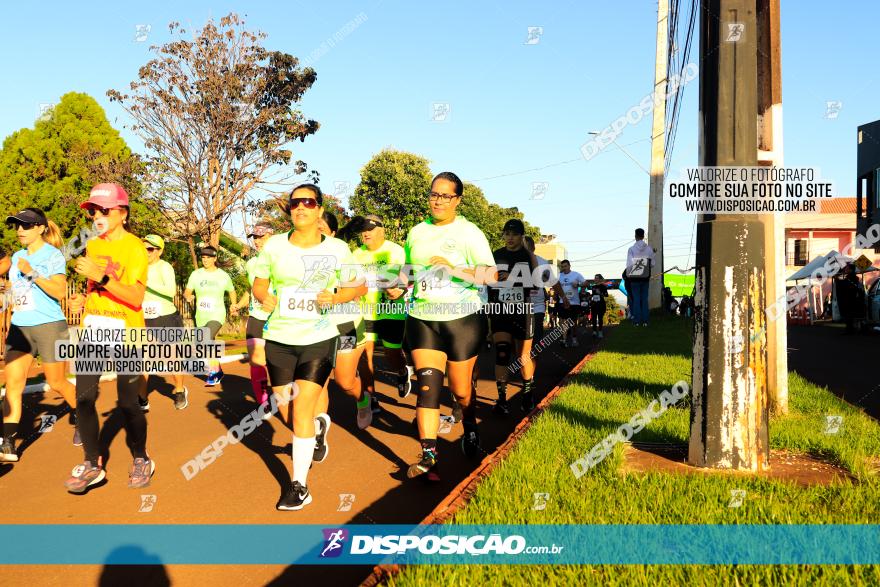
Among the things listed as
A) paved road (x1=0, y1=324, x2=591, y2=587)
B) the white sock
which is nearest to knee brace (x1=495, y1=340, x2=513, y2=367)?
paved road (x1=0, y1=324, x2=591, y2=587)

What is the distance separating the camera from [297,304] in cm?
511

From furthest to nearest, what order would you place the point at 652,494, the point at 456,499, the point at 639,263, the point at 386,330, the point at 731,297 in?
the point at 639,263 → the point at 386,330 → the point at 731,297 → the point at 456,499 → the point at 652,494

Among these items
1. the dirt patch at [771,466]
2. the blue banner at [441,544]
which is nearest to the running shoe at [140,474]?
the blue banner at [441,544]

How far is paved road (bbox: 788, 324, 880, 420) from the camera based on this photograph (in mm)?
8530

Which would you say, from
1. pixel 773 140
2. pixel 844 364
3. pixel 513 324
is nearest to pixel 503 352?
pixel 513 324

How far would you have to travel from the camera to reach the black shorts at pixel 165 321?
866 centimetres

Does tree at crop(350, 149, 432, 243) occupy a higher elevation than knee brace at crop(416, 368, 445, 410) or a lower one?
higher

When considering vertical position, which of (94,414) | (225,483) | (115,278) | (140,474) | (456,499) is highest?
(115,278)

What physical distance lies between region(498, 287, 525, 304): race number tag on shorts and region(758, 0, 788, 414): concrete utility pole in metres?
2.72

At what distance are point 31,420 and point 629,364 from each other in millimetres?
7881

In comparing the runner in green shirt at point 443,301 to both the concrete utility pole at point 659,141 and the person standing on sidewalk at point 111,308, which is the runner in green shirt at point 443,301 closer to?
the person standing on sidewalk at point 111,308

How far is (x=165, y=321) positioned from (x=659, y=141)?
69.3 ft

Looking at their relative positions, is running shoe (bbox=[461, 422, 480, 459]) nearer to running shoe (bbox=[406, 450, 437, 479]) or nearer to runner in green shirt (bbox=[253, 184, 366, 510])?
running shoe (bbox=[406, 450, 437, 479])

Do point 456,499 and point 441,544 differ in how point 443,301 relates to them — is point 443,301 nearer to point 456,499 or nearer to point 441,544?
point 456,499
